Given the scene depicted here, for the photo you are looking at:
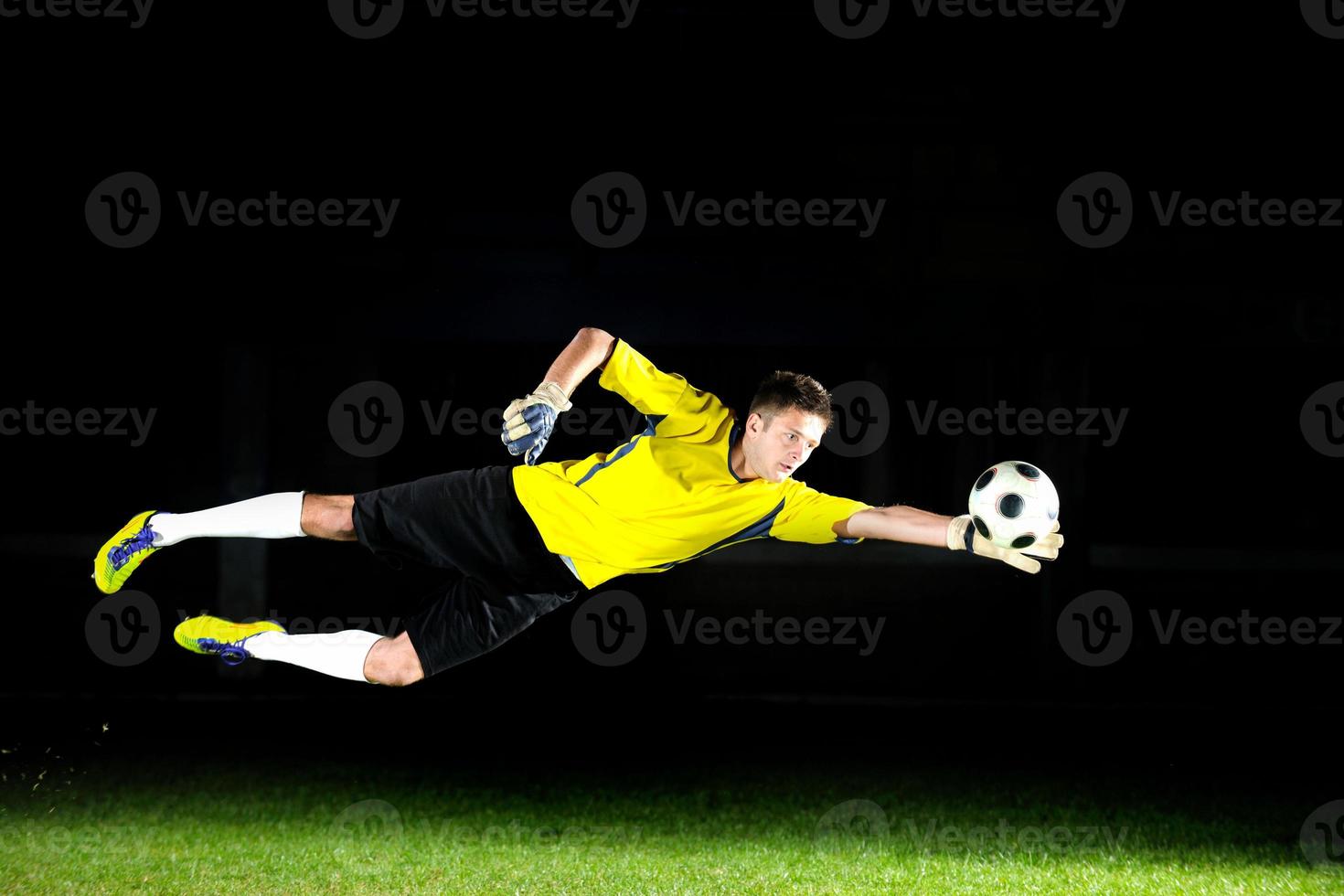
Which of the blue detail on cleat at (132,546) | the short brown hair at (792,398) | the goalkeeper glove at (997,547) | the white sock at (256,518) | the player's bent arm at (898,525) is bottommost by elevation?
the goalkeeper glove at (997,547)

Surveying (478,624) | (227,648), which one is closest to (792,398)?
(478,624)

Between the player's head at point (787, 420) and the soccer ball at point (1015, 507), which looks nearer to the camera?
the soccer ball at point (1015, 507)

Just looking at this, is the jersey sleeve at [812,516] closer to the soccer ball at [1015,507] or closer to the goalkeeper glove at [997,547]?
the goalkeeper glove at [997,547]

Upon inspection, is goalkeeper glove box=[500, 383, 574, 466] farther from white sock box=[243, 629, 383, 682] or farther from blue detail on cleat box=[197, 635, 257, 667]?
blue detail on cleat box=[197, 635, 257, 667]

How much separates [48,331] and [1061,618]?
8.03m

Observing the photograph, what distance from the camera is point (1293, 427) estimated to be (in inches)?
359

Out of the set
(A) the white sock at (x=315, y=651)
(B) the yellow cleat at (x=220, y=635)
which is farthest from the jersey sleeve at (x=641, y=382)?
(B) the yellow cleat at (x=220, y=635)

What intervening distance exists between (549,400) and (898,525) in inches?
44.0

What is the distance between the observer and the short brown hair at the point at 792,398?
3.40 meters

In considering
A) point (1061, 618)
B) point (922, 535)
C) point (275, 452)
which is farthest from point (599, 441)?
point (922, 535)

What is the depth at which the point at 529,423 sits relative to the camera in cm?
322

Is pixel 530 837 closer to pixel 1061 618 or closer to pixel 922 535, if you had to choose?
pixel 922 535

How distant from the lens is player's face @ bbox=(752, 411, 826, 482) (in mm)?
3391

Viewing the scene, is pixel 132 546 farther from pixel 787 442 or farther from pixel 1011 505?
pixel 1011 505
